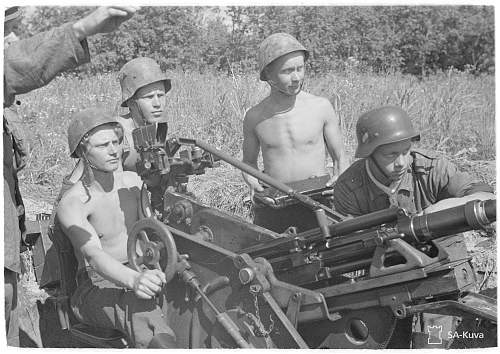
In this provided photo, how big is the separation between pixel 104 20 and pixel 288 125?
91.6 inches

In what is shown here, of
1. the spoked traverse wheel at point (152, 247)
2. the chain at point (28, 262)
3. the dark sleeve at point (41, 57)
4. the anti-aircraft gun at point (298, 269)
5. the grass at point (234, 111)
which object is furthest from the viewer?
the grass at point (234, 111)

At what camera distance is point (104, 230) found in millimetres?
4262

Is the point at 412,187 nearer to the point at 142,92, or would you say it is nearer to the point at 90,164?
the point at 90,164

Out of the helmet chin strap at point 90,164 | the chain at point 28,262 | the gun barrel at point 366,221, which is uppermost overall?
the helmet chin strap at point 90,164

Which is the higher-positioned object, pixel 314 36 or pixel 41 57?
pixel 41 57

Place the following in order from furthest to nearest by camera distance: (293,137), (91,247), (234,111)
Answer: (234,111) → (293,137) → (91,247)

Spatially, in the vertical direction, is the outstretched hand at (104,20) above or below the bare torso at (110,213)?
above

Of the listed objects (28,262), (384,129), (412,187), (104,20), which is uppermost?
(104,20)

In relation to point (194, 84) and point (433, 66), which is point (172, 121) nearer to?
point (194, 84)

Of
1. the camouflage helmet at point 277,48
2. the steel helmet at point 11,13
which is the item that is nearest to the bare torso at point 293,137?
the camouflage helmet at point 277,48

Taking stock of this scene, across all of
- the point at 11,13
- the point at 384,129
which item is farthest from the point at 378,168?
the point at 11,13

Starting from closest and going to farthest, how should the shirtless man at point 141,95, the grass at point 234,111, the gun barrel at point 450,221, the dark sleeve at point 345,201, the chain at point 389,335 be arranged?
the gun barrel at point 450,221 < the chain at point 389,335 < the dark sleeve at point 345,201 < the shirtless man at point 141,95 < the grass at point 234,111

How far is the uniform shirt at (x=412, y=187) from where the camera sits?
395cm

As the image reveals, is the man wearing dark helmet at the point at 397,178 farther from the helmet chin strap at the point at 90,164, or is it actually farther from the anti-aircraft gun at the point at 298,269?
the helmet chin strap at the point at 90,164
